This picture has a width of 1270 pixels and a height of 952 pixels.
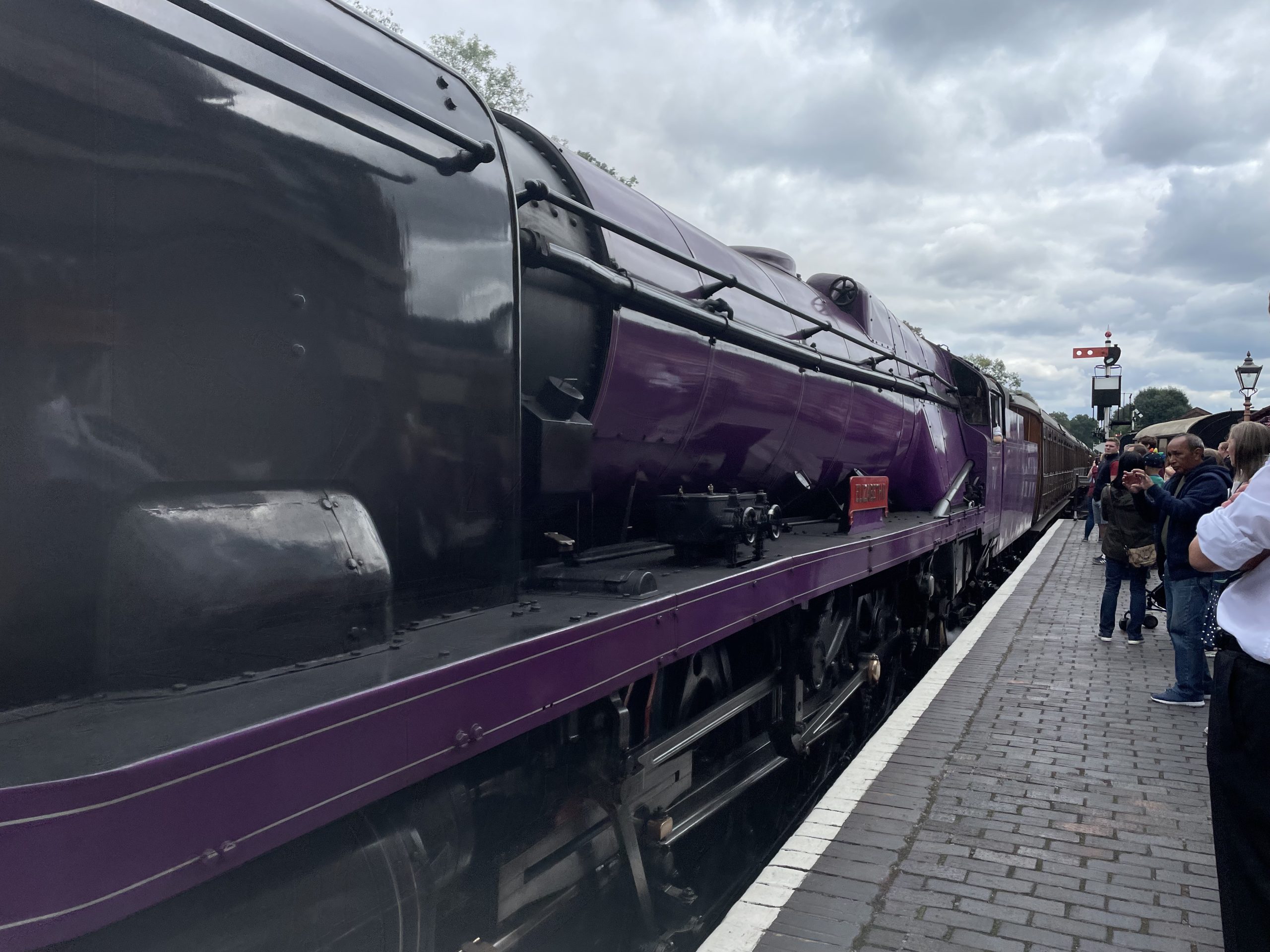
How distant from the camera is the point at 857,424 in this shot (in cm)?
577

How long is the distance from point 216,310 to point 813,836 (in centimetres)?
301

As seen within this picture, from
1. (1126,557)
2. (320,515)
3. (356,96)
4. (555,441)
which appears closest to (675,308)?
(555,441)

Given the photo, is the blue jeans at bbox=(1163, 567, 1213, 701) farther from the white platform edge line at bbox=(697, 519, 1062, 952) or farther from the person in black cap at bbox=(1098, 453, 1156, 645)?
the person in black cap at bbox=(1098, 453, 1156, 645)

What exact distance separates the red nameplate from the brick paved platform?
127cm

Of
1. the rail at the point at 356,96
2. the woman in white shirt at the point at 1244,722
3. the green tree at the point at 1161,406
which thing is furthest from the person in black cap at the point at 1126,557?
the green tree at the point at 1161,406

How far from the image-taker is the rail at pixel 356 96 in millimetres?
1585

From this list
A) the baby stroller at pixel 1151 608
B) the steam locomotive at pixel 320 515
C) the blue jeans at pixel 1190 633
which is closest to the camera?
the steam locomotive at pixel 320 515

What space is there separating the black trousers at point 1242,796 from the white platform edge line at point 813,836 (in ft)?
4.42

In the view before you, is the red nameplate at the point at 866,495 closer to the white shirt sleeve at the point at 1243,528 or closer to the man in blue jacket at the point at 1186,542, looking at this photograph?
the man in blue jacket at the point at 1186,542

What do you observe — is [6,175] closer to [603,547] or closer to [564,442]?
[564,442]

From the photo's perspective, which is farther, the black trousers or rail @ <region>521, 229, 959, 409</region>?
rail @ <region>521, 229, 959, 409</region>

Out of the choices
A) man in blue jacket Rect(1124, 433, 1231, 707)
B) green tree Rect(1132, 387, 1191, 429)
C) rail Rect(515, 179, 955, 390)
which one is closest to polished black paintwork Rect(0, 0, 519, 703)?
rail Rect(515, 179, 955, 390)

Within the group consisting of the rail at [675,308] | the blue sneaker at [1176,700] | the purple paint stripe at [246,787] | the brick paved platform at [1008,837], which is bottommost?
the brick paved platform at [1008,837]

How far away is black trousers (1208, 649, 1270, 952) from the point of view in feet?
7.52
